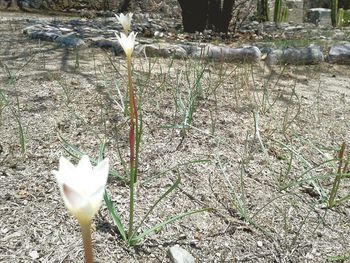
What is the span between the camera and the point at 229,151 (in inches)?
64.7

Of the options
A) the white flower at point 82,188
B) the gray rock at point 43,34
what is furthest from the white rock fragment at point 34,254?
the gray rock at point 43,34

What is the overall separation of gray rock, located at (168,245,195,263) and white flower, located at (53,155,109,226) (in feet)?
1.87

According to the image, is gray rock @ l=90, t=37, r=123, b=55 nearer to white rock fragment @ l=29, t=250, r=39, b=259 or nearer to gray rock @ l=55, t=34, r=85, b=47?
gray rock @ l=55, t=34, r=85, b=47

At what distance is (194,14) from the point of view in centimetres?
562

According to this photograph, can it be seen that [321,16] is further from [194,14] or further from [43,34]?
[43,34]

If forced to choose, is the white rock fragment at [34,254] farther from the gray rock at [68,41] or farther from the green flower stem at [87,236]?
the gray rock at [68,41]

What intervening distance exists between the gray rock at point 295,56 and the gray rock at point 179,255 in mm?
2547

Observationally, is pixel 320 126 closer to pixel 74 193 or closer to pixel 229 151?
pixel 229 151

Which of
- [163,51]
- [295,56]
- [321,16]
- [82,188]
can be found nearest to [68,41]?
[163,51]

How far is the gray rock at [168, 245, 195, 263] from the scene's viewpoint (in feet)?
3.44

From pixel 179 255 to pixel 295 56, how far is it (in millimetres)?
2676

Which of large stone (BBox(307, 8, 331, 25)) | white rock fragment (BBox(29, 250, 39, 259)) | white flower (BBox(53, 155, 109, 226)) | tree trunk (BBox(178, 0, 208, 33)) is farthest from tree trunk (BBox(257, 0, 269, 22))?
white flower (BBox(53, 155, 109, 226))

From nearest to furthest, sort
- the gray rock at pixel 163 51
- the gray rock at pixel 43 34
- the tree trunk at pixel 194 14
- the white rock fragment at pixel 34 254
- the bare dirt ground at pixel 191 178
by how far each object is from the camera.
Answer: the white rock fragment at pixel 34 254, the bare dirt ground at pixel 191 178, the gray rock at pixel 163 51, the gray rock at pixel 43 34, the tree trunk at pixel 194 14

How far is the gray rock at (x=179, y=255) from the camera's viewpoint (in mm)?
1050
